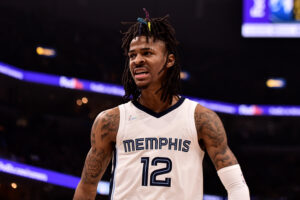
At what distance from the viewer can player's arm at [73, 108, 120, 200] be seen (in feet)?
9.68

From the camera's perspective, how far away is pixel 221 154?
280cm

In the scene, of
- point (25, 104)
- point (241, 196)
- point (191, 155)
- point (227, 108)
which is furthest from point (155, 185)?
point (227, 108)

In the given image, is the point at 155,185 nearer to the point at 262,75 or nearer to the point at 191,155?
the point at 191,155

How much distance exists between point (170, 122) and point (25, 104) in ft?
36.2

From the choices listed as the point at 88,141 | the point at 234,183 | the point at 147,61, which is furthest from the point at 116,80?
the point at 234,183

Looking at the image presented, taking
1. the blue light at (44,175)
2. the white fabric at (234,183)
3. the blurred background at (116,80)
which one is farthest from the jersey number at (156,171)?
the blurred background at (116,80)

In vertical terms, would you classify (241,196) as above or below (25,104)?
below

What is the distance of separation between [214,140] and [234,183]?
283mm

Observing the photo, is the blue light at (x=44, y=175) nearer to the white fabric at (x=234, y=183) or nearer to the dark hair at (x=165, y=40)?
the dark hair at (x=165, y=40)

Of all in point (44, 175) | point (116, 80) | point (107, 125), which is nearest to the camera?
point (107, 125)

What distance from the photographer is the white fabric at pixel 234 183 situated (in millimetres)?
2715

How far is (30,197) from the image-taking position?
1045cm

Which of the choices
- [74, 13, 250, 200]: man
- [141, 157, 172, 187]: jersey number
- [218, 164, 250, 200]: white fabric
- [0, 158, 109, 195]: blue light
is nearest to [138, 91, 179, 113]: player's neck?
[74, 13, 250, 200]: man

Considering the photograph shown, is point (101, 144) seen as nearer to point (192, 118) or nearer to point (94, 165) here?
point (94, 165)
